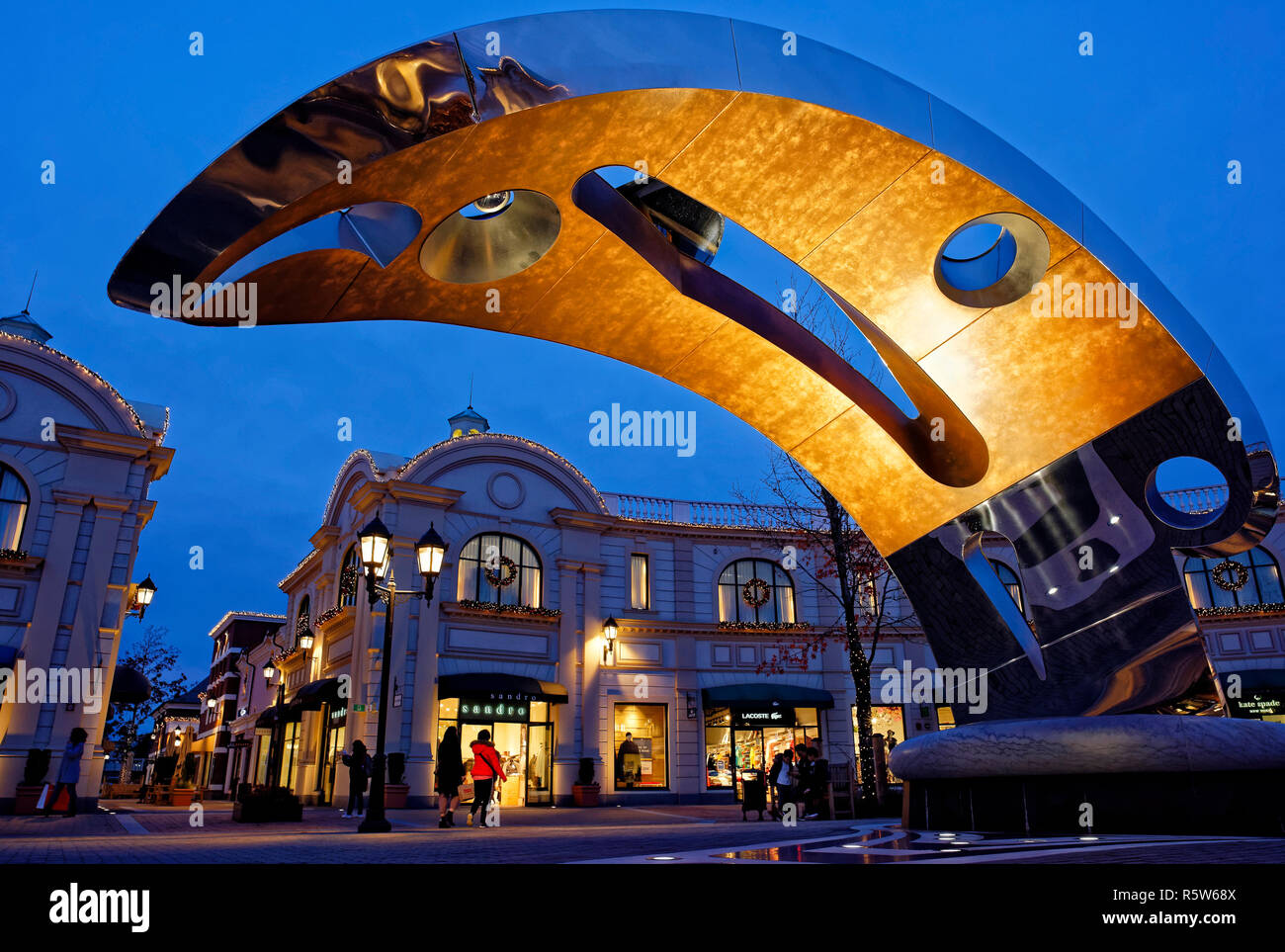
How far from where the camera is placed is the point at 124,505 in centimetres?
2027

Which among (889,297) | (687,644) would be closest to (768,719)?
(687,644)

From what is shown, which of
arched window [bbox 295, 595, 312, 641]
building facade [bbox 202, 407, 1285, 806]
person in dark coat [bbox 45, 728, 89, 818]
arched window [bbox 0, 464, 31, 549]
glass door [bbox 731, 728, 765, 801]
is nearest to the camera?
A: person in dark coat [bbox 45, 728, 89, 818]

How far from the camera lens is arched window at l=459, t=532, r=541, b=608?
25469 millimetres

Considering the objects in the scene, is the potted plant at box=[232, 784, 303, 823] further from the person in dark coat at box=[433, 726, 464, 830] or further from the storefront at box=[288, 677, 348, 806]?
the storefront at box=[288, 677, 348, 806]

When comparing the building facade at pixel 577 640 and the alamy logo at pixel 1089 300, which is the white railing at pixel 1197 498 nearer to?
the building facade at pixel 577 640

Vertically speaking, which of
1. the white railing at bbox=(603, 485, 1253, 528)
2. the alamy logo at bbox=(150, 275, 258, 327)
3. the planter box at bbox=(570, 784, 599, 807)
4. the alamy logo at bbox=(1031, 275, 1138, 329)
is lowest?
the planter box at bbox=(570, 784, 599, 807)

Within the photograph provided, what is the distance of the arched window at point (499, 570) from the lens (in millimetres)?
25469

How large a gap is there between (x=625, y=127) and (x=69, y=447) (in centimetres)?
1968

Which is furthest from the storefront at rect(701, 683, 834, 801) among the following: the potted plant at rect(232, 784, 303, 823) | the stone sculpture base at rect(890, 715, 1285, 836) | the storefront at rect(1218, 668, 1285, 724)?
the stone sculpture base at rect(890, 715, 1285, 836)

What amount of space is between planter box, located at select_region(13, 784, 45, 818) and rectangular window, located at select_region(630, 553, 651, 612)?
53.4ft

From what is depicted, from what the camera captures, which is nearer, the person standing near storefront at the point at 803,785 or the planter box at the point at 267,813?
the planter box at the point at 267,813
